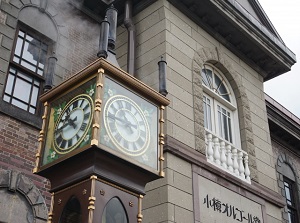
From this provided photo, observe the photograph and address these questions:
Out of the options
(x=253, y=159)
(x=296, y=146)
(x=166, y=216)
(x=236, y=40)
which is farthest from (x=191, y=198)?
(x=296, y=146)

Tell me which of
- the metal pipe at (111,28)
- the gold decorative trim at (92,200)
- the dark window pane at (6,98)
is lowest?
the gold decorative trim at (92,200)

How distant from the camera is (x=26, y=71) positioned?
27.6 ft

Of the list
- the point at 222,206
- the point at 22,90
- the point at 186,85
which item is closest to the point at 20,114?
the point at 22,90

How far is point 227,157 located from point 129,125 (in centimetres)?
514

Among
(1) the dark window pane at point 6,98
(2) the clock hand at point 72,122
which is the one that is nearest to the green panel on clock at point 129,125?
(2) the clock hand at point 72,122

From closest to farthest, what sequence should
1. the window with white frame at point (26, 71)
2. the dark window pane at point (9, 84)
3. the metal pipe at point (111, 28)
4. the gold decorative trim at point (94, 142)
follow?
the gold decorative trim at point (94, 142)
the metal pipe at point (111, 28)
the dark window pane at point (9, 84)
the window with white frame at point (26, 71)

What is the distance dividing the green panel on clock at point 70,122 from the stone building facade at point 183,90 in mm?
1918

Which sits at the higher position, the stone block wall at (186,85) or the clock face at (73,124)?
the stone block wall at (186,85)

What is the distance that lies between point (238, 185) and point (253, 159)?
1.15 m

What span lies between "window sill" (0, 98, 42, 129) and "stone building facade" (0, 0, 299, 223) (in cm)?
2

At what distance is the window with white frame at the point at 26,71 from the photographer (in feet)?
26.7

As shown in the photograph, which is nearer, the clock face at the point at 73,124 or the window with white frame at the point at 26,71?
the clock face at the point at 73,124

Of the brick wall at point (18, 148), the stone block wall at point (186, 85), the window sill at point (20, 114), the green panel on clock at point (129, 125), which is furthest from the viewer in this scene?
the stone block wall at point (186, 85)

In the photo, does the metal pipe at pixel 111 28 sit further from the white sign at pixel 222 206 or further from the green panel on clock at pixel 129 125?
the white sign at pixel 222 206
